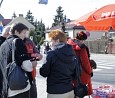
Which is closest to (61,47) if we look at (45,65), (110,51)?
(45,65)

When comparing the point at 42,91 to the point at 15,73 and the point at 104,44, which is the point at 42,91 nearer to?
the point at 15,73

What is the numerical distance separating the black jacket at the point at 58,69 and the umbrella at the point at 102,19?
142 cm

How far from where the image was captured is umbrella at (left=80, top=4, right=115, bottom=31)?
6062 mm

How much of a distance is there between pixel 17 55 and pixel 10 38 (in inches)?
12.8

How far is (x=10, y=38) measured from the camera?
482cm

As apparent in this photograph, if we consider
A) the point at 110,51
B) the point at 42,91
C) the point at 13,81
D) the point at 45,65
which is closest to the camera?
the point at 13,81

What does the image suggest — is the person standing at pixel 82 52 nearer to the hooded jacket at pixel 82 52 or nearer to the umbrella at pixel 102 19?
the hooded jacket at pixel 82 52

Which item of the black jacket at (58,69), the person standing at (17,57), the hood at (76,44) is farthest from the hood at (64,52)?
the hood at (76,44)

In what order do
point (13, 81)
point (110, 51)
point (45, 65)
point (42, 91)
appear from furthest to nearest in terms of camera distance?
1. point (110, 51)
2. point (42, 91)
3. point (45, 65)
4. point (13, 81)

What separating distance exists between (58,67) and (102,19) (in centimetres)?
180

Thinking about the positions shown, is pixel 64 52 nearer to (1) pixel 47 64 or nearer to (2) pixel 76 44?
(1) pixel 47 64

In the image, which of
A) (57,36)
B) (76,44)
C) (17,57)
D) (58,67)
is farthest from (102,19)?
(17,57)

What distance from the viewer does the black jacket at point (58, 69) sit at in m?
4.88

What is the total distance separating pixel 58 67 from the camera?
4891 mm
